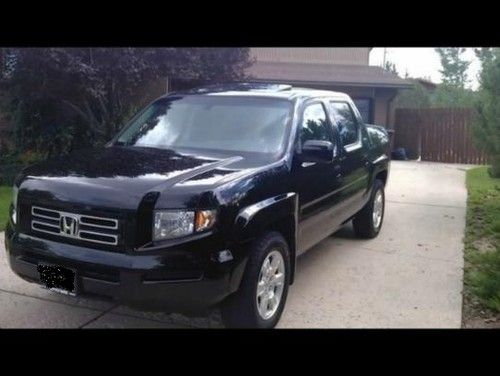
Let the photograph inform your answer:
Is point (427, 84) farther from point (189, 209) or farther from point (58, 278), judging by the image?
point (58, 278)

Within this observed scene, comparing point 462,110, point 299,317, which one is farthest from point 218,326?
point 462,110

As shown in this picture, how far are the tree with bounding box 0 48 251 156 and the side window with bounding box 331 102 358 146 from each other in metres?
5.53

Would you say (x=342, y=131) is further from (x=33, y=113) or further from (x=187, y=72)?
(x=33, y=113)

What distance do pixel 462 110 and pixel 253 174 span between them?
1628 cm

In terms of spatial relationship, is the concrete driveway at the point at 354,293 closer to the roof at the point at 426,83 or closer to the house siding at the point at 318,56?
the house siding at the point at 318,56

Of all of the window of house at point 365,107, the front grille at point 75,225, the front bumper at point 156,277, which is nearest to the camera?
the front bumper at point 156,277

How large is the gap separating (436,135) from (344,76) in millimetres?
4023

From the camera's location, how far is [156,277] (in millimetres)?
3273

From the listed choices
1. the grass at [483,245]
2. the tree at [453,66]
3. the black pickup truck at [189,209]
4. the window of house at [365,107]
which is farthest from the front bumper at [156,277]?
the tree at [453,66]

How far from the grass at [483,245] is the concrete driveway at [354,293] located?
0.13 metres

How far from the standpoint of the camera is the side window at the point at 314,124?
483 cm
